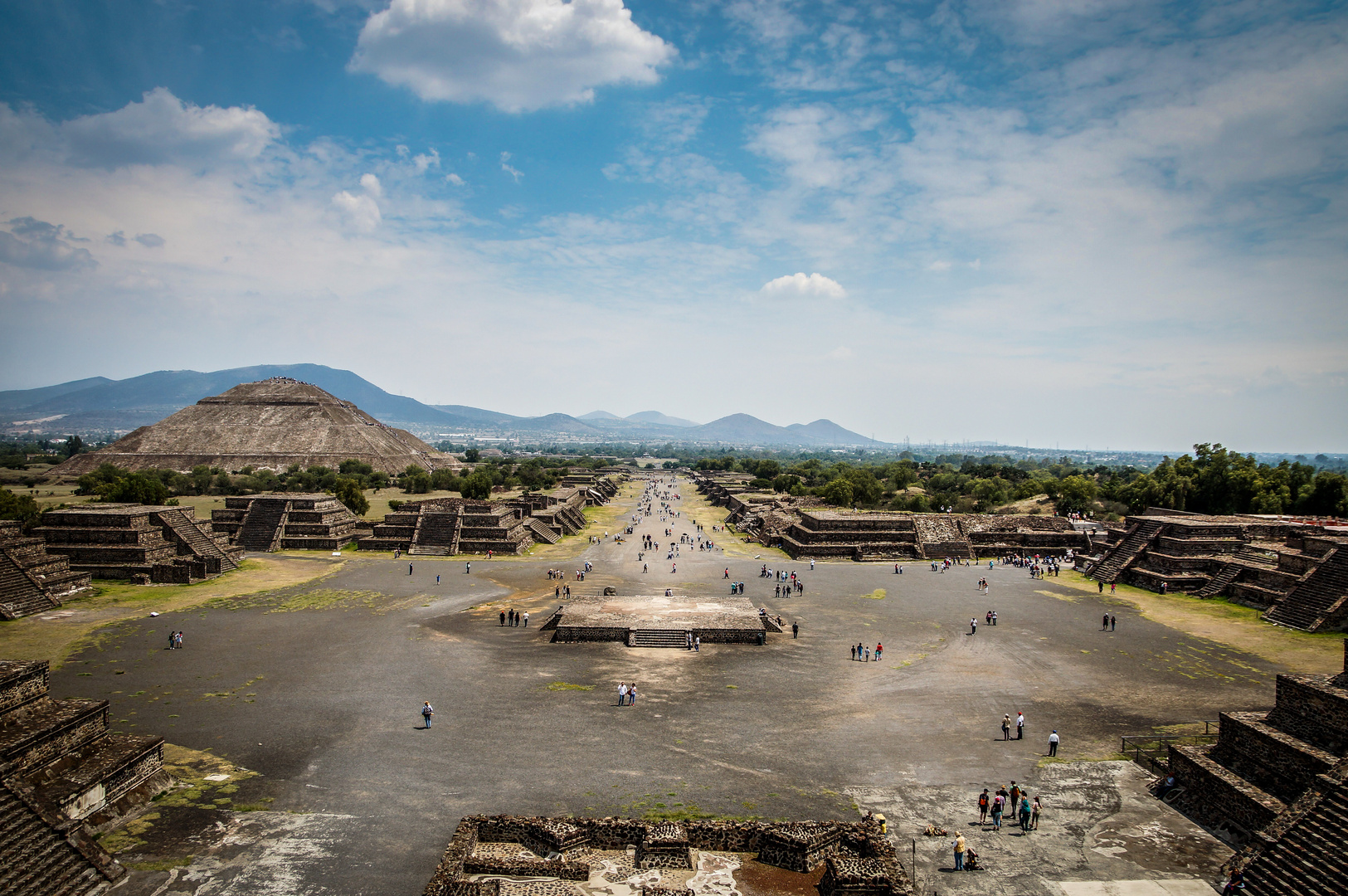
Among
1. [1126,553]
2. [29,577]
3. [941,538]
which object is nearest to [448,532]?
[29,577]

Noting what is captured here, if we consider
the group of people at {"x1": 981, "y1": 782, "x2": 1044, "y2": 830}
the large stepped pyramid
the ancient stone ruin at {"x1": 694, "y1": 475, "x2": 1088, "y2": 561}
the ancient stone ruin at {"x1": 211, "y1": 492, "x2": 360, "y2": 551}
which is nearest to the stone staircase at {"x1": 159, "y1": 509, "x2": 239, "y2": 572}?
the ancient stone ruin at {"x1": 211, "y1": 492, "x2": 360, "y2": 551}

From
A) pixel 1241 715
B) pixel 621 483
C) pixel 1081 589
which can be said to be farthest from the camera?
pixel 621 483

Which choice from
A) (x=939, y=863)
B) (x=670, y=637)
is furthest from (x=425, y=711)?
(x=939, y=863)

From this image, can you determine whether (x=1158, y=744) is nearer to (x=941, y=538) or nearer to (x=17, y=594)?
(x=941, y=538)

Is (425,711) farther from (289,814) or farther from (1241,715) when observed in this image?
(1241,715)

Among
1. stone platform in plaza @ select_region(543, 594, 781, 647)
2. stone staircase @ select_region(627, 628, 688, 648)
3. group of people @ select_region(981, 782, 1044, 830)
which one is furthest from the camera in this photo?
stone platform in plaza @ select_region(543, 594, 781, 647)

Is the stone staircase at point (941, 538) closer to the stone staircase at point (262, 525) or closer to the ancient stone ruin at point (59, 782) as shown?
the ancient stone ruin at point (59, 782)

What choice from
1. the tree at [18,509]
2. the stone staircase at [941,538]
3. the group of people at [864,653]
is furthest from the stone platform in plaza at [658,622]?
the tree at [18,509]

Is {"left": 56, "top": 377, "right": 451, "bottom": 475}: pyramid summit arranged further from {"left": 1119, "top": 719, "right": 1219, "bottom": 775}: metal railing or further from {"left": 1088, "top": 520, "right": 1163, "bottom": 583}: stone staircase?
{"left": 1119, "top": 719, "right": 1219, "bottom": 775}: metal railing
